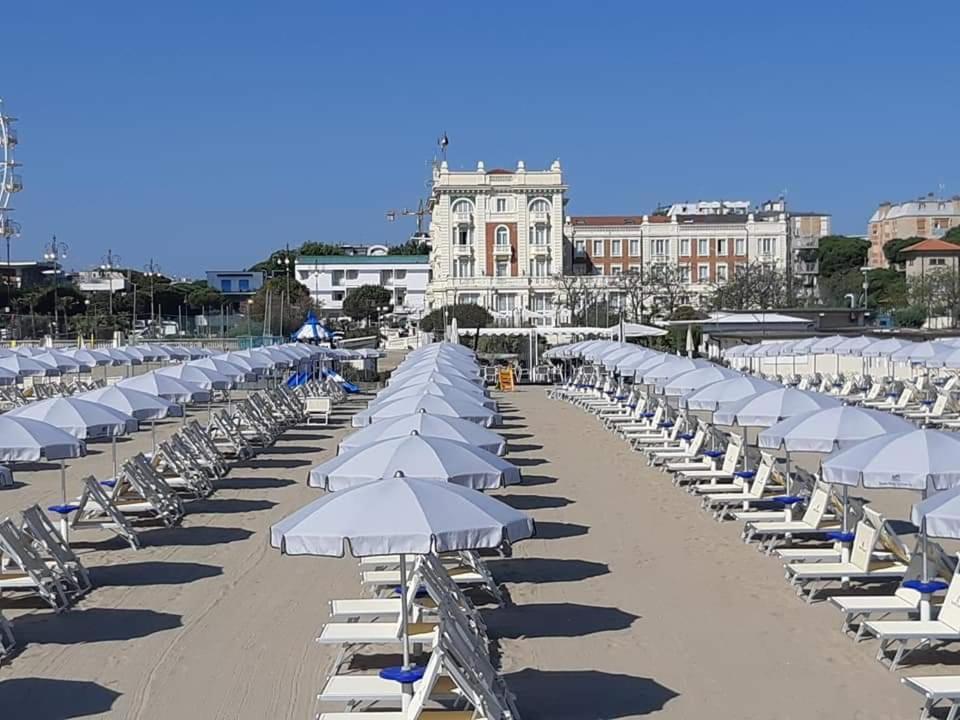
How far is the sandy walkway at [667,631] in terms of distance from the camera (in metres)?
7.91

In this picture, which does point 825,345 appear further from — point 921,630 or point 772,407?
point 921,630

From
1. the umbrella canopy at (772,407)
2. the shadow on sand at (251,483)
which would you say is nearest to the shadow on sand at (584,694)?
the umbrella canopy at (772,407)

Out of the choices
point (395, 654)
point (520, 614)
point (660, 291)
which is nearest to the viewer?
point (395, 654)

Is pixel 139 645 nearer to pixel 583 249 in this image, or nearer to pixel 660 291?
→ pixel 660 291

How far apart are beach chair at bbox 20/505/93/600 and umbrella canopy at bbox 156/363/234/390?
9186 millimetres

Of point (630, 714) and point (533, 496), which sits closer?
point (630, 714)

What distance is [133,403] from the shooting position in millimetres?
15391

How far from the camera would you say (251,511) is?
1559 cm

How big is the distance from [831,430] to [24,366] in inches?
801

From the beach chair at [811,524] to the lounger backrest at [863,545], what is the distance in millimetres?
1354

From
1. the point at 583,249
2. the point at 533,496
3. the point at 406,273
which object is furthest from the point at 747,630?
the point at 406,273

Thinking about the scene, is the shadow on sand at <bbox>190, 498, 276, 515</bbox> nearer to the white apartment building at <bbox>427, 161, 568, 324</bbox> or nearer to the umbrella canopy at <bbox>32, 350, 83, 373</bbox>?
the umbrella canopy at <bbox>32, 350, 83, 373</bbox>

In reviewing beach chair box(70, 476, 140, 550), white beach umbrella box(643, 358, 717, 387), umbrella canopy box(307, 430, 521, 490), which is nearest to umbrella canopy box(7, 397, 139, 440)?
beach chair box(70, 476, 140, 550)

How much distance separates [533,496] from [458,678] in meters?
9.86
